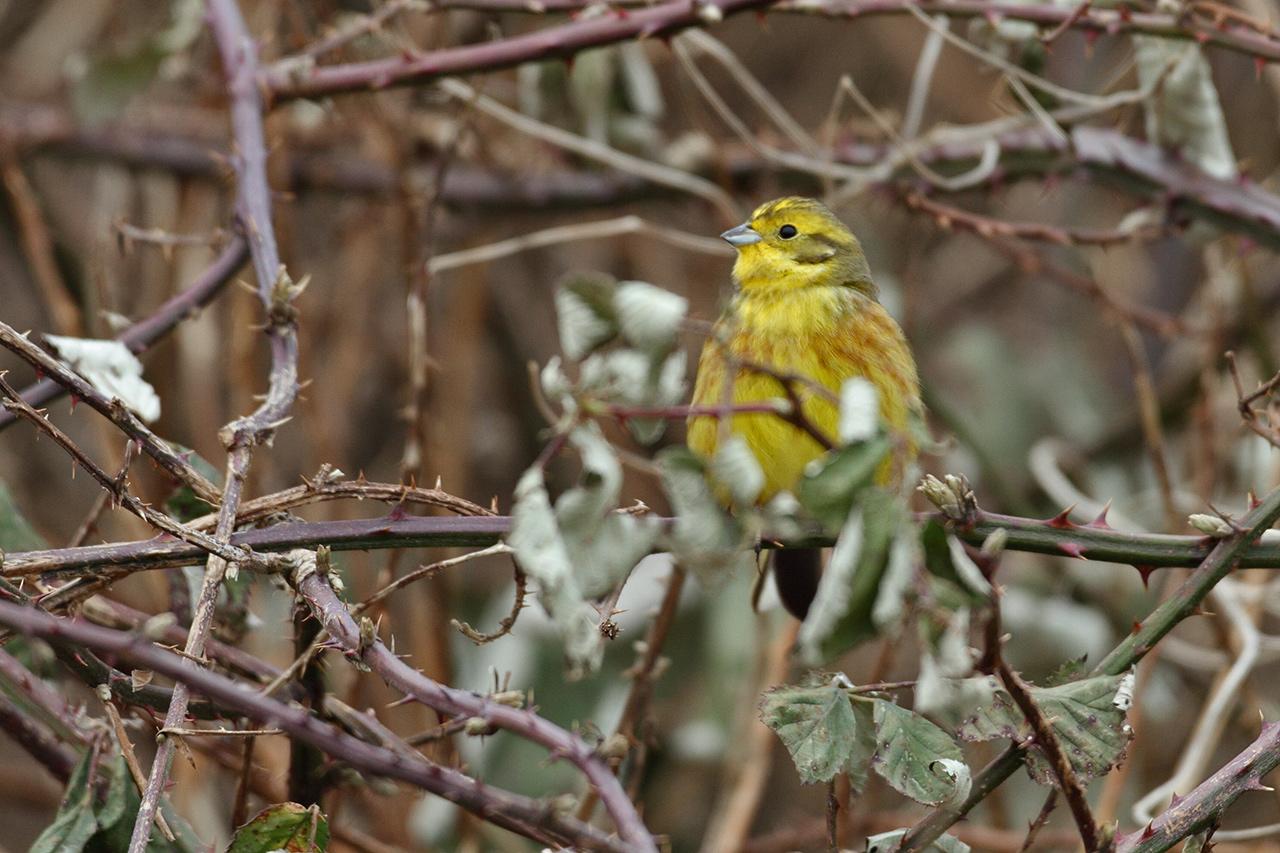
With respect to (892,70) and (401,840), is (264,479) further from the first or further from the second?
(892,70)

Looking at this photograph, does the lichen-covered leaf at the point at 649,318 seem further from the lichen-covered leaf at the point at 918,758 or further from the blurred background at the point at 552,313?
the blurred background at the point at 552,313

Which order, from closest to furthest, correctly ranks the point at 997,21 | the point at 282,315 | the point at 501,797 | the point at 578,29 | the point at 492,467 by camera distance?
1. the point at 501,797
2. the point at 282,315
3. the point at 578,29
4. the point at 997,21
5. the point at 492,467

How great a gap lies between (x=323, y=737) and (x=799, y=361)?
1.31m

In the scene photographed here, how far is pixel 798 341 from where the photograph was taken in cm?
238

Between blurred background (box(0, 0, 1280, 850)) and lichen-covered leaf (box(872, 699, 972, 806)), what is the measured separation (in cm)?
109

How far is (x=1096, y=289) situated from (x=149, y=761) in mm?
2605

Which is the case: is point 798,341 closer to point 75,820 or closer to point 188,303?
point 188,303

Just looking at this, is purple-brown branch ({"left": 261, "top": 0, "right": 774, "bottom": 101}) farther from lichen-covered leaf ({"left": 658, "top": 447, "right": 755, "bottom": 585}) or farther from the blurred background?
lichen-covered leaf ({"left": 658, "top": 447, "right": 755, "bottom": 585})

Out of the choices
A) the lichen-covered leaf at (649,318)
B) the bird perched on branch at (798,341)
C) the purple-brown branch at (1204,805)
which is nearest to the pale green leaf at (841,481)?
the lichen-covered leaf at (649,318)

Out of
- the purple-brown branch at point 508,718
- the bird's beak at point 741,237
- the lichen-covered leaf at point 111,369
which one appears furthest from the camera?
the bird's beak at point 741,237

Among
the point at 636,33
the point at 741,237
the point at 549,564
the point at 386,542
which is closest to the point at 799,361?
the point at 741,237

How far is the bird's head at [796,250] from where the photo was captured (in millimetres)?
2613

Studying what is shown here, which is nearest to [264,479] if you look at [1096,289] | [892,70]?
[1096,289]

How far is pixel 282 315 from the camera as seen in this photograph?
1.82 metres
